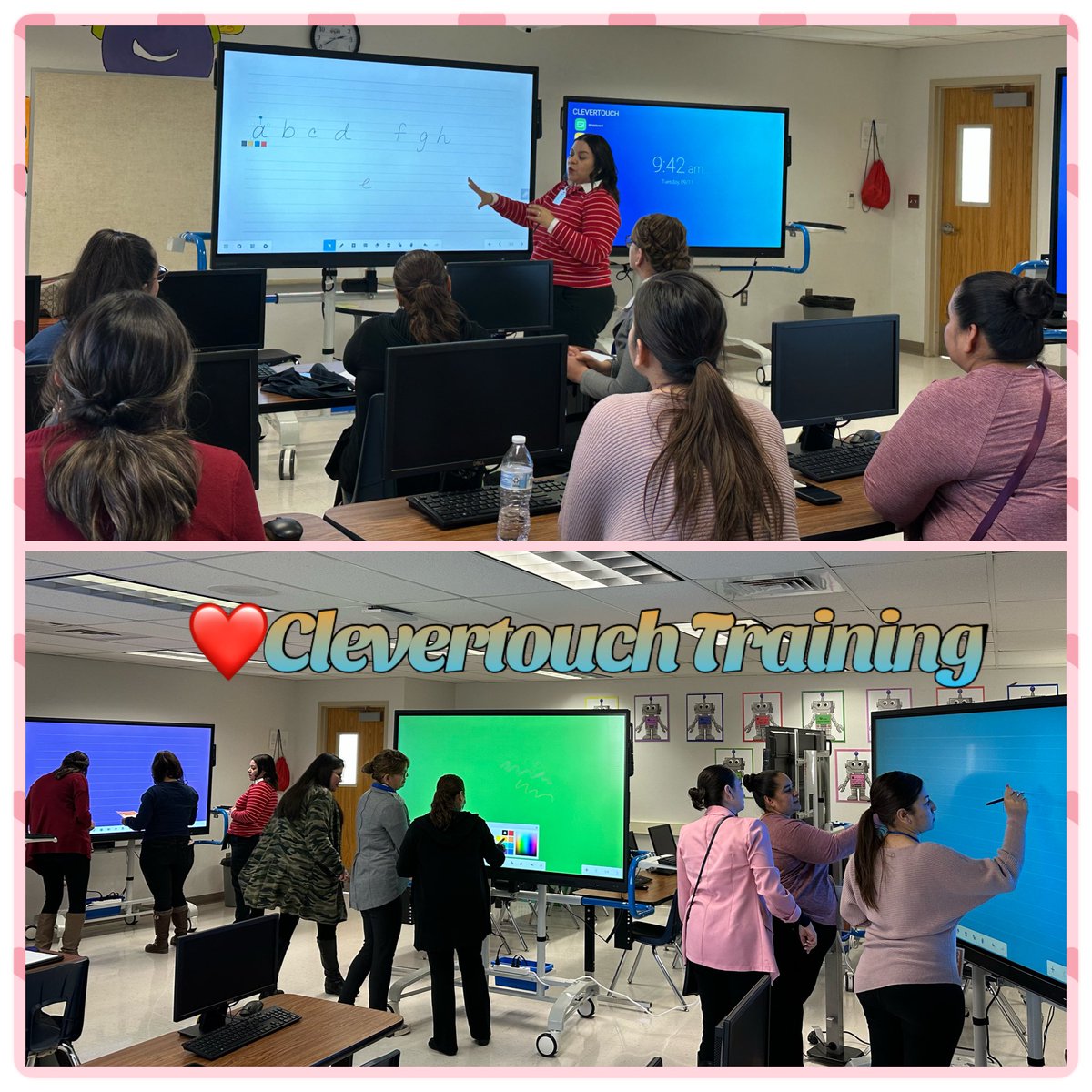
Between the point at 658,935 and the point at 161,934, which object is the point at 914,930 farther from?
the point at 161,934

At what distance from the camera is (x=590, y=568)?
4469mm

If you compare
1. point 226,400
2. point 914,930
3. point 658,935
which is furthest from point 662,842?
point 226,400

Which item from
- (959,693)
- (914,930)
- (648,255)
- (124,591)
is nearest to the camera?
(914,930)

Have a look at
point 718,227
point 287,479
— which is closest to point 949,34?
point 718,227

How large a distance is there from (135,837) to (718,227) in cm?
578

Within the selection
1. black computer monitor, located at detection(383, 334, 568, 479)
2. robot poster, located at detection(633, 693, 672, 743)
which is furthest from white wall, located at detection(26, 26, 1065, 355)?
black computer monitor, located at detection(383, 334, 568, 479)

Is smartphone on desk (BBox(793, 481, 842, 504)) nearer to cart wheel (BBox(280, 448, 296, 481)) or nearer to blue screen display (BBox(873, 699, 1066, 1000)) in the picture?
blue screen display (BBox(873, 699, 1066, 1000))

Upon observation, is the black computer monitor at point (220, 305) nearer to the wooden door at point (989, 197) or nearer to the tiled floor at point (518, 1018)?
the tiled floor at point (518, 1018)

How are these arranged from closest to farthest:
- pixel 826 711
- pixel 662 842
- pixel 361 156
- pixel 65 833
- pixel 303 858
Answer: pixel 303 858 → pixel 361 156 → pixel 65 833 → pixel 662 842 → pixel 826 711

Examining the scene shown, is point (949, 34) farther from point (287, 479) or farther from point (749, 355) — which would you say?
point (287, 479)

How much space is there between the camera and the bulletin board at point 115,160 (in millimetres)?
7043

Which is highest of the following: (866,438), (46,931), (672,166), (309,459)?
(672,166)

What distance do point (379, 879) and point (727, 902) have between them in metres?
1.76

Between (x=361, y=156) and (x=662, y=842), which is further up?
(x=361, y=156)
